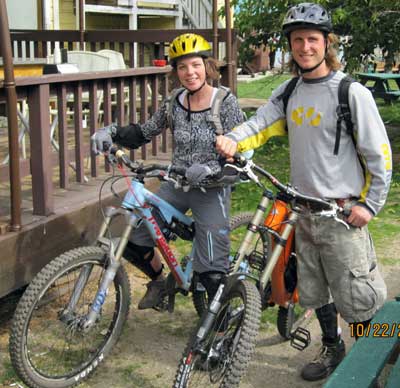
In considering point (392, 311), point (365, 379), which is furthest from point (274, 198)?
point (365, 379)

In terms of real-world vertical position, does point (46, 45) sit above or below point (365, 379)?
above

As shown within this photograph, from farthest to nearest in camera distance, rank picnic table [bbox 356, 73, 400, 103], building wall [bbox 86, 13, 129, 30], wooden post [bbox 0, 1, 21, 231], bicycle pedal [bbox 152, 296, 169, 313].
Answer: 1. picnic table [bbox 356, 73, 400, 103]
2. building wall [bbox 86, 13, 129, 30]
3. bicycle pedal [bbox 152, 296, 169, 313]
4. wooden post [bbox 0, 1, 21, 231]

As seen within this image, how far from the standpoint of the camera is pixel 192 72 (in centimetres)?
388

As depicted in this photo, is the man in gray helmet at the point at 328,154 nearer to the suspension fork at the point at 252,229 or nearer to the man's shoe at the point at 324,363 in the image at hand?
the suspension fork at the point at 252,229

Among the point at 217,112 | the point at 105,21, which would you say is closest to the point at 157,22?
the point at 105,21

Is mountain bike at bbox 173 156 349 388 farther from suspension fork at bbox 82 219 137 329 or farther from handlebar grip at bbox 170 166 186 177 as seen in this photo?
suspension fork at bbox 82 219 137 329

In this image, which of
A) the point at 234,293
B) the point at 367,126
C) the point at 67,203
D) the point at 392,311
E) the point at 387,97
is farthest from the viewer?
the point at 387,97

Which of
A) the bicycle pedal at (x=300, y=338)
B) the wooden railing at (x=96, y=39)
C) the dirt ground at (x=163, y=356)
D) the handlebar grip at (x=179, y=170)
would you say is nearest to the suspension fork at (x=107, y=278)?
the handlebar grip at (x=179, y=170)

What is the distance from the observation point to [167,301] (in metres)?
4.24

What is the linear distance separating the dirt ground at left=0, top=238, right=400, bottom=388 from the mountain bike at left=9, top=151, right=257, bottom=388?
0.16 metres

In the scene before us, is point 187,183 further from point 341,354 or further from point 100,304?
point 341,354

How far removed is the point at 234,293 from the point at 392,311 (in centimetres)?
75

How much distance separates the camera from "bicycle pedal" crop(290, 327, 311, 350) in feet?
13.2
